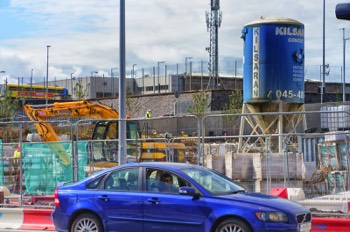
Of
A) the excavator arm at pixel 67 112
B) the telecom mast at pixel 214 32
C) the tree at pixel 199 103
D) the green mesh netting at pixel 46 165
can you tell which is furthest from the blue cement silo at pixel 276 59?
the telecom mast at pixel 214 32

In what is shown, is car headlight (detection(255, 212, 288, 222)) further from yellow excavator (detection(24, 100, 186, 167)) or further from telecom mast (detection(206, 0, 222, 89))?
telecom mast (detection(206, 0, 222, 89))

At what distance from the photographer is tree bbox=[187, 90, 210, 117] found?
5675cm

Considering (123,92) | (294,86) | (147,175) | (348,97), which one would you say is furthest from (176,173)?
(348,97)

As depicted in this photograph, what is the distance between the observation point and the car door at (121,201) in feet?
41.9

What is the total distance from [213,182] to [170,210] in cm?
102

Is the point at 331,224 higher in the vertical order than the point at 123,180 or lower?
lower

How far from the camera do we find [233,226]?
1186 centimetres

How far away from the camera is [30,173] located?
19.8 metres

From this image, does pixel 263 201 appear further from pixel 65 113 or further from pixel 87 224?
pixel 65 113

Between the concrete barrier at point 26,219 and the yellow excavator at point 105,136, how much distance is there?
9.26 feet

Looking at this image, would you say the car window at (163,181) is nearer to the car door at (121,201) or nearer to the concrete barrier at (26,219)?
the car door at (121,201)

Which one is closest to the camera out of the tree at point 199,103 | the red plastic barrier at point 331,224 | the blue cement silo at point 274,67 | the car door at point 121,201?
the car door at point 121,201

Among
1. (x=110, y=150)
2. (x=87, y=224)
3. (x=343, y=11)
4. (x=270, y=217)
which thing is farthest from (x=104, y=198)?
(x=110, y=150)

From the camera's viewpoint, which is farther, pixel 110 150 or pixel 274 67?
pixel 274 67
